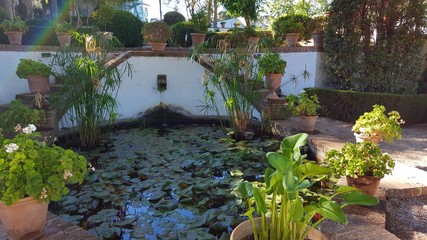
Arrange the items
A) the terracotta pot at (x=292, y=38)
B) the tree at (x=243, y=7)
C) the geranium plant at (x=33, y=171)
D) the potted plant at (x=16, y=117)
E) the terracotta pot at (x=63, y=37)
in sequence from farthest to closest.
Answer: the tree at (x=243, y=7) → the terracotta pot at (x=292, y=38) → the terracotta pot at (x=63, y=37) → the potted plant at (x=16, y=117) → the geranium plant at (x=33, y=171)

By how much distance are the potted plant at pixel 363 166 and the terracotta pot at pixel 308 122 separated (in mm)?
2380

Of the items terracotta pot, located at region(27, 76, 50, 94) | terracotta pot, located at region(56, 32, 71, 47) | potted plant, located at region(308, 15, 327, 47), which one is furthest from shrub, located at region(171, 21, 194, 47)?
terracotta pot, located at region(27, 76, 50, 94)

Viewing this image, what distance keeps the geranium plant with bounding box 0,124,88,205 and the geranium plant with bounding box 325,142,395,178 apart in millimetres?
1829

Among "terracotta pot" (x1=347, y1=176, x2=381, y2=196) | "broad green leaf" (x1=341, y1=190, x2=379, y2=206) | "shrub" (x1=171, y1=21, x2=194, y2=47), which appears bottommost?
"terracotta pot" (x1=347, y1=176, x2=381, y2=196)

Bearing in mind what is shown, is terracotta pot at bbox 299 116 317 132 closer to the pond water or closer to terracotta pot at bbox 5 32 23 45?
the pond water

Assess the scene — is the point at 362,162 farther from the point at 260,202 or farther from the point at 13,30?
the point at 13,30

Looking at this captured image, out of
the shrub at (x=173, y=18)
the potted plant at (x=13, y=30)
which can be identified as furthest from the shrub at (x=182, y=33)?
the potted plant at (x=13, y=30)

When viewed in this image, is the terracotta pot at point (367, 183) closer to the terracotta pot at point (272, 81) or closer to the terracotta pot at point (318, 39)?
the terracotta pot at point (272, 81)

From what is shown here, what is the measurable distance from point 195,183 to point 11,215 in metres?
1.87

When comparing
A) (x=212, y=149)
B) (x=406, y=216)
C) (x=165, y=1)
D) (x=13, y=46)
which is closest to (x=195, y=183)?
(x=212, y=149)

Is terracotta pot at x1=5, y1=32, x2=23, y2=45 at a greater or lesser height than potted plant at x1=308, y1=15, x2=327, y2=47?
lesser

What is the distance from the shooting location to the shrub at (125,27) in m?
9.04

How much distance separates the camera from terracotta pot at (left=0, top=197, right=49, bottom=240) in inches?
80.0

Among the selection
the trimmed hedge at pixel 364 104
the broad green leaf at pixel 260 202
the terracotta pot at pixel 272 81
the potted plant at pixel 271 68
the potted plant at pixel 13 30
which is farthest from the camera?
the trimmed hedge at pixel 364 104
